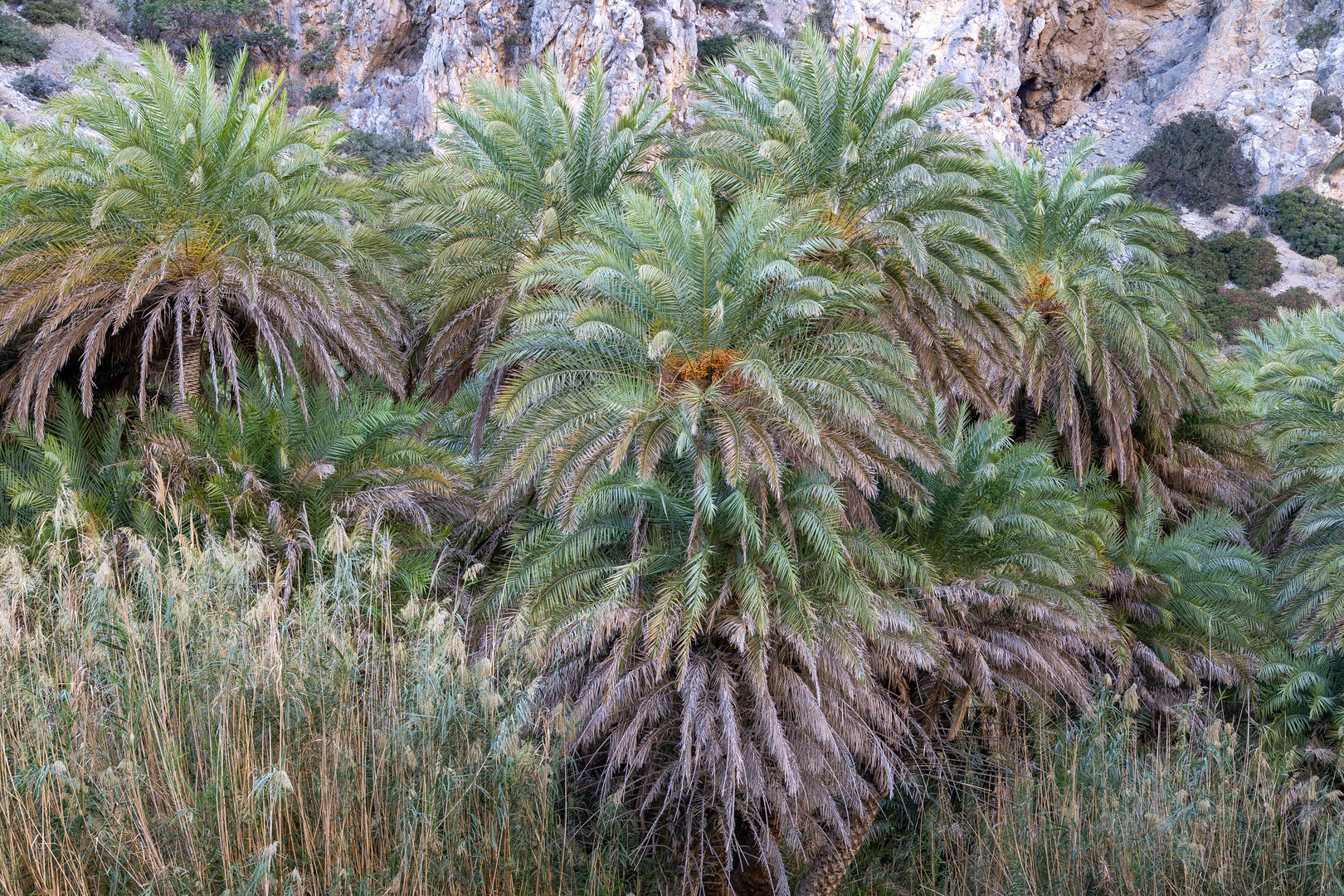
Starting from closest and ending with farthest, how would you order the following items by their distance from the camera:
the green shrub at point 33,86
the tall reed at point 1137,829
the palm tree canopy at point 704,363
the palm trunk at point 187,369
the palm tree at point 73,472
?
the tall reed at point 1137,829 → the palm tree canopy at point 704,363 → the palm tree at point 73,472 → the palm trunk at point 187,369 → the green shrub at point 33,86

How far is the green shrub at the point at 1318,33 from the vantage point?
1738 inches

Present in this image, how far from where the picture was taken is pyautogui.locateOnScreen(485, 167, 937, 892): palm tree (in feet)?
26.0

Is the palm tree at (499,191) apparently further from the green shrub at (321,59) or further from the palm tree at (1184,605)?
the green shrub at (321,59)

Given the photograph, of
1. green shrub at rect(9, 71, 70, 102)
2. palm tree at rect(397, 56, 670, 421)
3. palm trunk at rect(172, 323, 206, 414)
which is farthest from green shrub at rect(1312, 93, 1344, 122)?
green shrub at rect(9, 71, 70, 102)

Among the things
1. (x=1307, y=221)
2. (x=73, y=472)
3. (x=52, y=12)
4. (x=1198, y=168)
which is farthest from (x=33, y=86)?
(x=1307, y=221)

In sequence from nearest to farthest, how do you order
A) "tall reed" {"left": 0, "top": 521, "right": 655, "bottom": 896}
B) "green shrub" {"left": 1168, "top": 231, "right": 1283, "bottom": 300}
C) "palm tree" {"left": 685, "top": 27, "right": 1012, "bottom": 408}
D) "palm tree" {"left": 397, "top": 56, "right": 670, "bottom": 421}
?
"tall reed" {"left": 0, "top": 521, "right": 655, "bottom": 896} < "palm tree" {"left": 685, "top": 27, "right": 1012, "bottom": 408} < "palm tree" {"left": 397, "top": 56, "right": 670, "bottom": 421} < "green shrub" {"left": 1168, "top": 231, "right": 1283, "bottom": 300}

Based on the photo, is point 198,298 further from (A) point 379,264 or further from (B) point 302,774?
(B) point 302,774

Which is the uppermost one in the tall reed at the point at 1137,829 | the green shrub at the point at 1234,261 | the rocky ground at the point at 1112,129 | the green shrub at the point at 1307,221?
the rocky ground at the point at 1112,129

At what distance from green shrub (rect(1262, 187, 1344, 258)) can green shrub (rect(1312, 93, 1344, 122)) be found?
338 centimetres

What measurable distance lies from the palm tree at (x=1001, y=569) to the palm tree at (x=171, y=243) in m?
6.28

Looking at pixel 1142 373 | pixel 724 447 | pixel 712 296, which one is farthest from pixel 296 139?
pixel 1142 373

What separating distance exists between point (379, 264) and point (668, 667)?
18.6ft

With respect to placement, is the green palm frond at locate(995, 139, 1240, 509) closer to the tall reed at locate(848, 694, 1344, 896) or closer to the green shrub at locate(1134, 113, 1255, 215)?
the tall reed at locate(848, 694, 1344, 896)

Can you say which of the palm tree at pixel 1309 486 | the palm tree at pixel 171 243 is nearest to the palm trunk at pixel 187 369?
the palm tree at pixel 171 243
